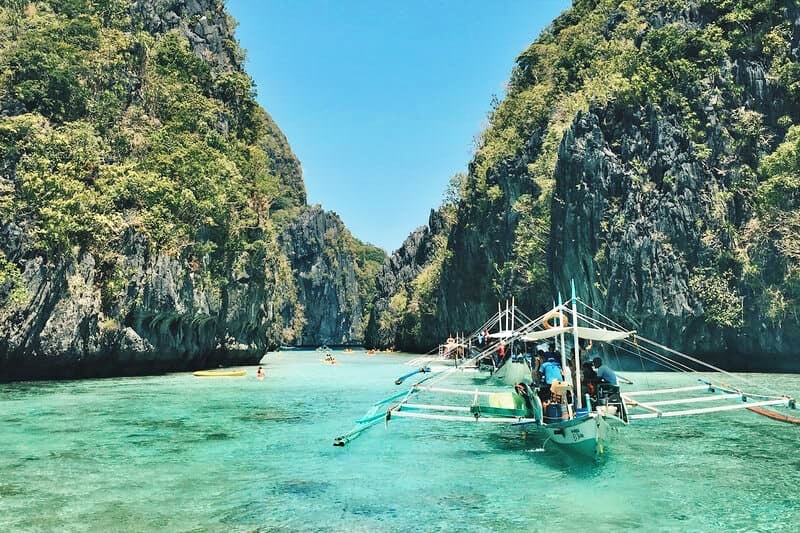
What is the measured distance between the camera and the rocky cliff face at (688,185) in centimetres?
3641

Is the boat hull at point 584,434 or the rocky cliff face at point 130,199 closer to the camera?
the boat hull at point 584,434

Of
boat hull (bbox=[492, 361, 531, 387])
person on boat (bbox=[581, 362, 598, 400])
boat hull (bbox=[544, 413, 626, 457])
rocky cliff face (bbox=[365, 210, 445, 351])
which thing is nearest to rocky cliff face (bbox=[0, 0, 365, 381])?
boat hull (bbox=[492, 361, 531, 387])

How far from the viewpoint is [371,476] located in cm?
1166

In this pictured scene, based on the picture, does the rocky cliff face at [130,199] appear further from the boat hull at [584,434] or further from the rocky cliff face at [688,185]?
the rocky cliff face at [688,185]

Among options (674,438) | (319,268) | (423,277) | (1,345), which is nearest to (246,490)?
(674,438)

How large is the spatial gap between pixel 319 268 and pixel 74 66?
103m

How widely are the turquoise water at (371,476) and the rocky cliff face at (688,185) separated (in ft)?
65.4

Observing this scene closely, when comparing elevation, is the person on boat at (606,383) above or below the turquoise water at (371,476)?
above

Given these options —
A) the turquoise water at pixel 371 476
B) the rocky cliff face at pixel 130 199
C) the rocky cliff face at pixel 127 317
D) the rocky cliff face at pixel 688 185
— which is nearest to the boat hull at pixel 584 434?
the turquoise water at pixel 371 476

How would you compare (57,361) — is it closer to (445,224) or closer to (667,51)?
(667,51)

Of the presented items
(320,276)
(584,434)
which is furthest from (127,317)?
(320,276)

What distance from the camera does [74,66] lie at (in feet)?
108

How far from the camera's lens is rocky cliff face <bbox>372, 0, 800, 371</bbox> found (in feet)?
119

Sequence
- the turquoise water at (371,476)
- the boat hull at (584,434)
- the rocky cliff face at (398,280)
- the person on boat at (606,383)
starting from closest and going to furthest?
1. the turquoise water at (371,476)
2. the boat hull at (584,434)
3. the person on boat at (606,383)
4. the rocky cliff face at (398,280)
